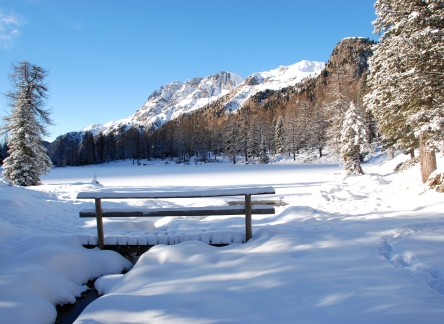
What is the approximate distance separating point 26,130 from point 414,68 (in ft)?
82.2

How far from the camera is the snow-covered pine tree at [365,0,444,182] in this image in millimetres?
9656

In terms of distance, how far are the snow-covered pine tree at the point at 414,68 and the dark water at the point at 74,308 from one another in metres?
11.7

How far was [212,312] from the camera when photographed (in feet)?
8.70

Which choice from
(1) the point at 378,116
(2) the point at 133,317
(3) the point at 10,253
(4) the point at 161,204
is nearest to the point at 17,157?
(4) the point at 161,204

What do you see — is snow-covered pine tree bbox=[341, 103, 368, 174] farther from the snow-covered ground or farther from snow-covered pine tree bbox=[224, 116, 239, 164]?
snow-covered pine tree bbox=[224, 116, 239, 164]

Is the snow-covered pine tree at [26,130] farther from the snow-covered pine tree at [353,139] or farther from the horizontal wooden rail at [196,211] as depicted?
the snow-covered pine tree at [353,139]

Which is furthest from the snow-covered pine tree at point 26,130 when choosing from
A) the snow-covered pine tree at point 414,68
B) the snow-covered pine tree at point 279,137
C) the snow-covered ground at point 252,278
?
the snow-covered pine tree at point 279,137

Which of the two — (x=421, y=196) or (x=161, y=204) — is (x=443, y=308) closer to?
(x=421, y=196)

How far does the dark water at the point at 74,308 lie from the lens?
3.38 meters

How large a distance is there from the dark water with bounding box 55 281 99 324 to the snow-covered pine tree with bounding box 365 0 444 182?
11.7 m

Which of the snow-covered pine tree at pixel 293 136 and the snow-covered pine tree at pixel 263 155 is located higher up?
the snow-covered pine tree at pixel 293 136

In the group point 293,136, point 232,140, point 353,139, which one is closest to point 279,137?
point 293,136

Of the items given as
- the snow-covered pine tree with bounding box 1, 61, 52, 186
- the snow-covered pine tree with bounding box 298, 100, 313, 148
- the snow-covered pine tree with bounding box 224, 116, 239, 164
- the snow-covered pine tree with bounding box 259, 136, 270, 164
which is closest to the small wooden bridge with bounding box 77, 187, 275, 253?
the snow-covered pine tree with bounding box 1, 61, 52, 186

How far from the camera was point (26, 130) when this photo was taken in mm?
20047
